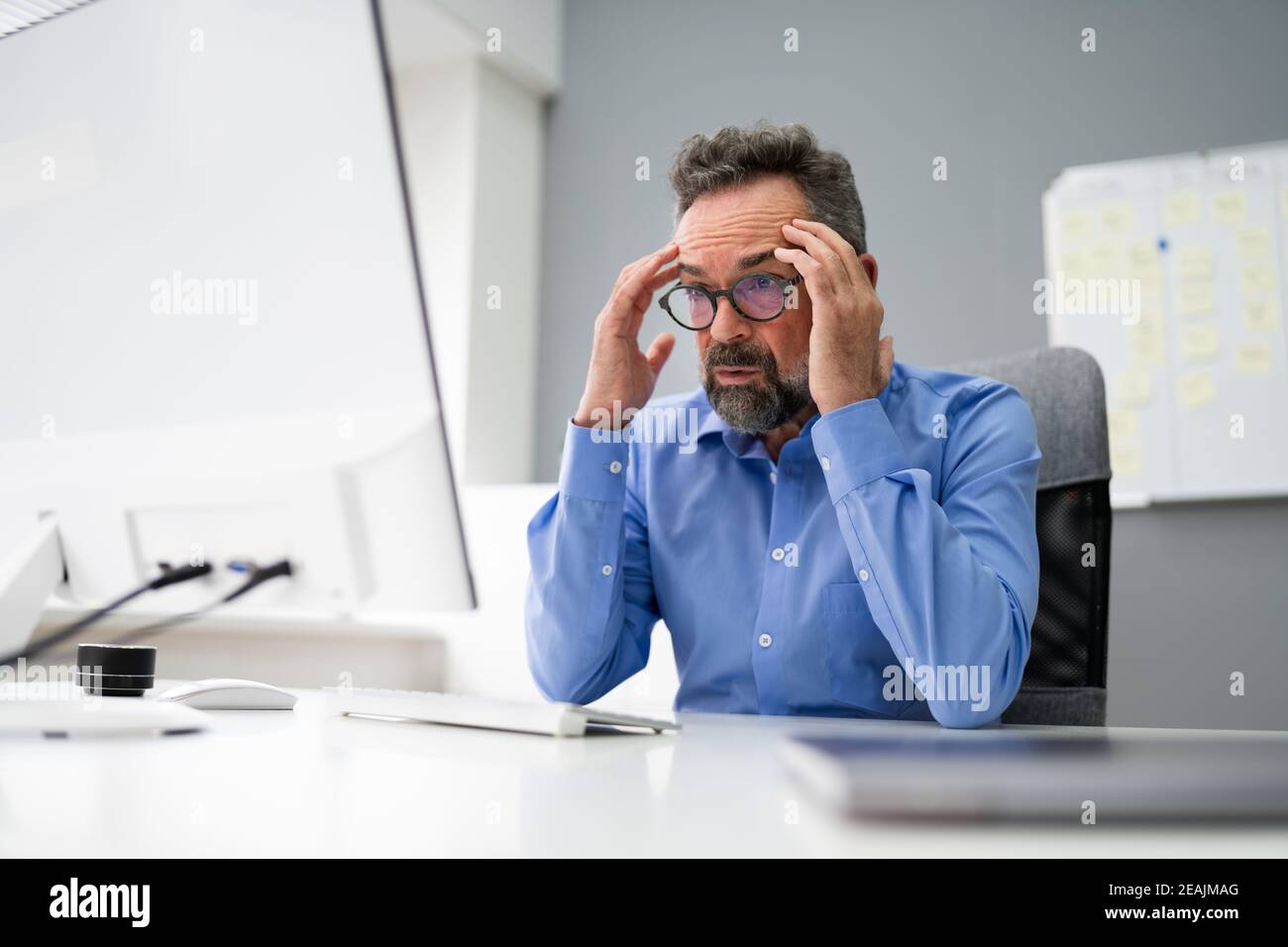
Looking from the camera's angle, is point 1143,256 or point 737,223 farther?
point 1143,256

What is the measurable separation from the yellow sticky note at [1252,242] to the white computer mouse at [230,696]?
95.7 inches

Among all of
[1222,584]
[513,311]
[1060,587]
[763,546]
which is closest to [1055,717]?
[1060,587]

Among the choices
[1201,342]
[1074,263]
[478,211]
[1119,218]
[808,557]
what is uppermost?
[478,211]

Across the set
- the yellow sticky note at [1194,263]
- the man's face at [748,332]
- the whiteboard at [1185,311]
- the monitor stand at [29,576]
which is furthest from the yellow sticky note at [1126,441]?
the monitor stand at [29,576]

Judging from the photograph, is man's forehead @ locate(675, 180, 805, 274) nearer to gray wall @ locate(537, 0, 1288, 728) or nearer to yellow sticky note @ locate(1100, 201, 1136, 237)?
gray wall @ locate(537, 0, 1288, 728)

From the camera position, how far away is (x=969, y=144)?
8.77ft

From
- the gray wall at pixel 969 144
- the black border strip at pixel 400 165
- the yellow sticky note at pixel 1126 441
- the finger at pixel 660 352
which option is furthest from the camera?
the yellow sticky note at pixel 1126 441

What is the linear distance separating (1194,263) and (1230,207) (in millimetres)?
152

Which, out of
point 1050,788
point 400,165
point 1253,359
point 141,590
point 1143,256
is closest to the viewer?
point 1050,788

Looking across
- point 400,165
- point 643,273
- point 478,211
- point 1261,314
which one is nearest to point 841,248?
point 643,273

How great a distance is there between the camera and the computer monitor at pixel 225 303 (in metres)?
0.60

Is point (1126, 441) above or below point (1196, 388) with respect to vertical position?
below

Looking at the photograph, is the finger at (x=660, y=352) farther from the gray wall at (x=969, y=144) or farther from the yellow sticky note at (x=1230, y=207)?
the yellow sticky note at (x=1230, y=207)

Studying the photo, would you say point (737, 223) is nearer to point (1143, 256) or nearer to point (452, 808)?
point (452, 808)
